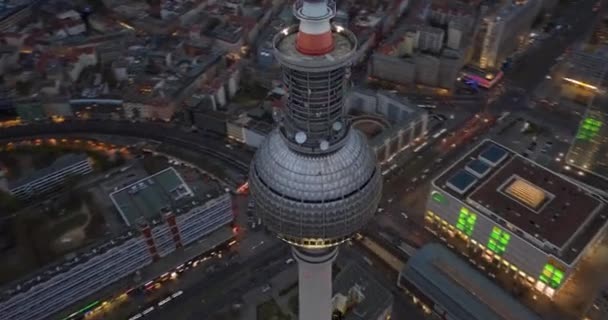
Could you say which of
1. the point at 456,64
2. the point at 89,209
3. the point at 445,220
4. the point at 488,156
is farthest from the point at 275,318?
the point at 456,64

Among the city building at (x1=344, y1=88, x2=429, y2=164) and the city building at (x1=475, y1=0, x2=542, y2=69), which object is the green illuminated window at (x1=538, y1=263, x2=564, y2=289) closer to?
the city building at (x1=344, y1=88, x2=429, y2=164)

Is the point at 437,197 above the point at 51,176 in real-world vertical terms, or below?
above

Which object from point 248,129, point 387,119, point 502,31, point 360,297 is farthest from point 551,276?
point 502,31

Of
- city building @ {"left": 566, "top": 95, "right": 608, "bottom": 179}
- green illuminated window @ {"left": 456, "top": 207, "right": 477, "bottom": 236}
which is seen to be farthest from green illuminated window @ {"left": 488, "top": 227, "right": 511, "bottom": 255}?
city building @ {"left": 566, "top": 95, "right": 608, "bottom": 179}

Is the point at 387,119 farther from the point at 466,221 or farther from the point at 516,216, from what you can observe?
the point at 516,216

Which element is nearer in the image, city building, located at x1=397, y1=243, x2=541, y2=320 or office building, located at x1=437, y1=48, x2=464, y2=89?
city building, located at x1=397, y1=243, x2=541, y2=320
